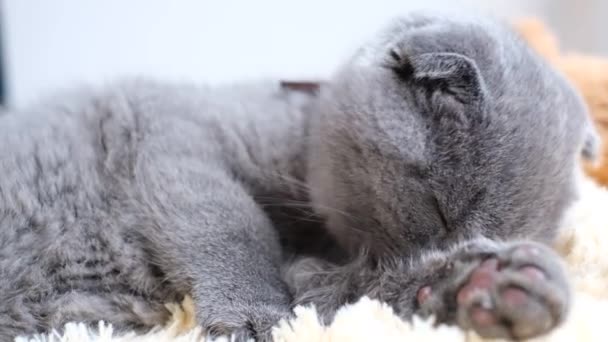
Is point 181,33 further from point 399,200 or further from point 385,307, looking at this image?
point 385,307

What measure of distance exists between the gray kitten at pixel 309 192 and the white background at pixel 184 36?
1141 mm

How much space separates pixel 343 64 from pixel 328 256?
13.8 inches

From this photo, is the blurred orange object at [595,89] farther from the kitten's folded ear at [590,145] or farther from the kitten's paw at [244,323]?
the kitten's paw at [244,323]

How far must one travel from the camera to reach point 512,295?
63cm

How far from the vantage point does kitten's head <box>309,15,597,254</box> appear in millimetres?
868

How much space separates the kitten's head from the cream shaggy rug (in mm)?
63

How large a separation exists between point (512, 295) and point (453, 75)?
Answer: 14.9 inches

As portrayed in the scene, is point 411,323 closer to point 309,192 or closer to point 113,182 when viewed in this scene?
point 309,192

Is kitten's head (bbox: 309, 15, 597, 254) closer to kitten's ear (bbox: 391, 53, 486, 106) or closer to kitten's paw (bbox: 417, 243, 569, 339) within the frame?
kitten's ear (bbox: 391, 53, 486, 106)

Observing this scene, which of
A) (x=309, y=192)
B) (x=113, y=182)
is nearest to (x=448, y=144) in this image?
(x=309, y=192)

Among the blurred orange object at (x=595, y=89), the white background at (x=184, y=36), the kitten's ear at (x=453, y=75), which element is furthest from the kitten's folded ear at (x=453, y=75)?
the white background at (x=184, y=36)

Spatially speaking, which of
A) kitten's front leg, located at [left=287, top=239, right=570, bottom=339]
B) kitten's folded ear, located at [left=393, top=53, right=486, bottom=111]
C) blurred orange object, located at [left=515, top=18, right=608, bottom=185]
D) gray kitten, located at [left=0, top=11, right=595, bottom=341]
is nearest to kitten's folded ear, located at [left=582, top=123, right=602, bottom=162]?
gray kitten, located at [left=0, top=11, right=595, bottom=341]

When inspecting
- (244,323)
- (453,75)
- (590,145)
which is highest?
(453,75)

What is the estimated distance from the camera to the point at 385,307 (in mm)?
719
